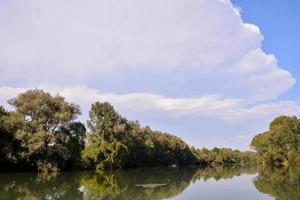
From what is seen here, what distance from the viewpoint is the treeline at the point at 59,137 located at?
161 feet

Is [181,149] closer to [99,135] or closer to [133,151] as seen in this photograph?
→ [133,151]

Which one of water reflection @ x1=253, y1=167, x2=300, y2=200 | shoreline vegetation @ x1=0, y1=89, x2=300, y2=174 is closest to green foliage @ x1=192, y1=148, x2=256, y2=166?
shoreline vegetation @ x1=0, y1=89, x2=300, y2=174

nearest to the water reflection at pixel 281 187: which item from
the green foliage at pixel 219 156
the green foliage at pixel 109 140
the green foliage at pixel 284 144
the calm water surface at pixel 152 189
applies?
the calm water surface at pixel 152 189

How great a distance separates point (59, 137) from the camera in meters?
53.3

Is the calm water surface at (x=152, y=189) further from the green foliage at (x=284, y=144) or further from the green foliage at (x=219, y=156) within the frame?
the green foliage at (x=219, y=156)

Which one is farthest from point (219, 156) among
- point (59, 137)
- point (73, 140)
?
point (59, 137)

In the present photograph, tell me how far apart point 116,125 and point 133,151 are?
13.8 meters

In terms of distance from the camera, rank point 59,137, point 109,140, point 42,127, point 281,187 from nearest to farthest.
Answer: point 281,187 → point 42,127 → point 59,137 → point 109,140

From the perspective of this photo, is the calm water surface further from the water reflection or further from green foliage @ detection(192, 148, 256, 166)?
green foliage @ detection(192, 148, 256, 166)

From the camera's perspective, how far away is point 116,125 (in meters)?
66.2

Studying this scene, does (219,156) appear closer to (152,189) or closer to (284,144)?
(284,144)

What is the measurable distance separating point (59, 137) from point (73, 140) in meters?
6.22

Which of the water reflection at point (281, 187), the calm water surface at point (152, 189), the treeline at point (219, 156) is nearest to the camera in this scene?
the water reflection at point (281, 187)

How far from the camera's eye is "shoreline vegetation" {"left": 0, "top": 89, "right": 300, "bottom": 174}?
49.5 metres
